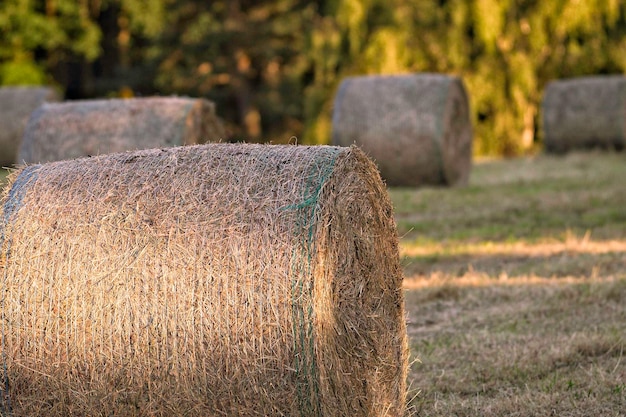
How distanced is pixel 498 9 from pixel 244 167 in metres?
19.3

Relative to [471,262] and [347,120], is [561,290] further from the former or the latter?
[347,120]

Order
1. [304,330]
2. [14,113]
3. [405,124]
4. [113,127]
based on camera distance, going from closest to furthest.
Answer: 1. [304,330]
2. [113,127]
3. [405,124]
4. [14,113]

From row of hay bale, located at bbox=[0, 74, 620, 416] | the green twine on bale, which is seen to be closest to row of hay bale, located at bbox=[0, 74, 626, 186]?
row of hay bale, located at bbox=[0, 74, 620, 416]

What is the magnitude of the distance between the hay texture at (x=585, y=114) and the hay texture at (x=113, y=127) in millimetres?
10402

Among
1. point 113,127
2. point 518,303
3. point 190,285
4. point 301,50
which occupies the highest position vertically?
point 301,50

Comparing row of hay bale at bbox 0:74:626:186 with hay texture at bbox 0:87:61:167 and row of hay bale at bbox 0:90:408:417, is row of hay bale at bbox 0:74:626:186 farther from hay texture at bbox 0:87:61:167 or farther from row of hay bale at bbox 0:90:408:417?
row of hay bale at bbox 0:90:408:417

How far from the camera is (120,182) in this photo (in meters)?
4.47

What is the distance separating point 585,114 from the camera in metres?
19.8

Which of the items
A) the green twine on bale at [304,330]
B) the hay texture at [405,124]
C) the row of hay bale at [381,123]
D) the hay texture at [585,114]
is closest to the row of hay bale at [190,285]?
the green twine on bale at [304,330]

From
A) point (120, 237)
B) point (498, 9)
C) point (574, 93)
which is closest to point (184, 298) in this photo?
point (120, 237)

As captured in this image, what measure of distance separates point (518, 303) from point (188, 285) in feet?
11.8

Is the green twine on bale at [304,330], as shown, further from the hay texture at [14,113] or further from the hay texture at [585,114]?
the hay texture at [14,113]

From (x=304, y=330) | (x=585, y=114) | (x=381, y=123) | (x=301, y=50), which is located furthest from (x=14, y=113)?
(x=304, y=330)

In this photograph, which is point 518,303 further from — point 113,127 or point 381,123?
point 381,123
